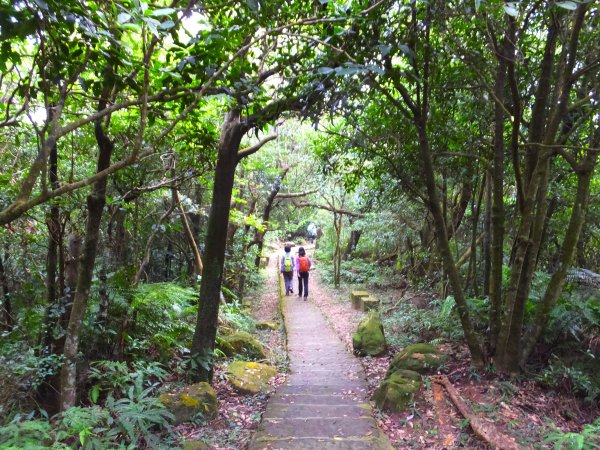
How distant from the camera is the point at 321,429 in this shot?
14.6ft

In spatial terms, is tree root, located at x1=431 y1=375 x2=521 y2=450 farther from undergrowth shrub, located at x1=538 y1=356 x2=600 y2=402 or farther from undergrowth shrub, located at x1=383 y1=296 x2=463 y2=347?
undergrowth shrub, located at x1=383 y1=296 x2=463 y2=347

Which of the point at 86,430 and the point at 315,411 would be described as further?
the point at 315,411

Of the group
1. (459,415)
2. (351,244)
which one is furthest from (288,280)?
(459,415)

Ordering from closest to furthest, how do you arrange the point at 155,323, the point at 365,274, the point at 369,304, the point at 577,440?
the point at 577,440 < the point at 155,323 < the point at 369,304 < the point at 365,274

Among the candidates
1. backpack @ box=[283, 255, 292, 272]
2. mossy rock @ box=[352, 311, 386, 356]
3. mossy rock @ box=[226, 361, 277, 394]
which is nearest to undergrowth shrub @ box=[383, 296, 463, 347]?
mossy rock @ box=[352, 311, 386, 356]

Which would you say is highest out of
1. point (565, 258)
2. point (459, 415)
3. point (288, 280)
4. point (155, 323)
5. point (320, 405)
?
point (565, 258)

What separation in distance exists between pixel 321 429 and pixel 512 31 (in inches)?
195

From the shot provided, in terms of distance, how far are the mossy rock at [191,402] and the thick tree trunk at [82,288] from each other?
1042mm

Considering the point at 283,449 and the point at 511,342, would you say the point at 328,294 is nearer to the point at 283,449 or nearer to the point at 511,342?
the point at 511,342

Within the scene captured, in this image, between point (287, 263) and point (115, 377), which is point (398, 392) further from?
point (287, 263)

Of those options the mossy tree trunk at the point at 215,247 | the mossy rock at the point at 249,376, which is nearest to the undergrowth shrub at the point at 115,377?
the mossy tree trunk at the point at 215,247

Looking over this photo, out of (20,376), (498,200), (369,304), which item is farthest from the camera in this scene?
(369,304)

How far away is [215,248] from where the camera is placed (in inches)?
214

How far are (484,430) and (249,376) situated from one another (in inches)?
135
